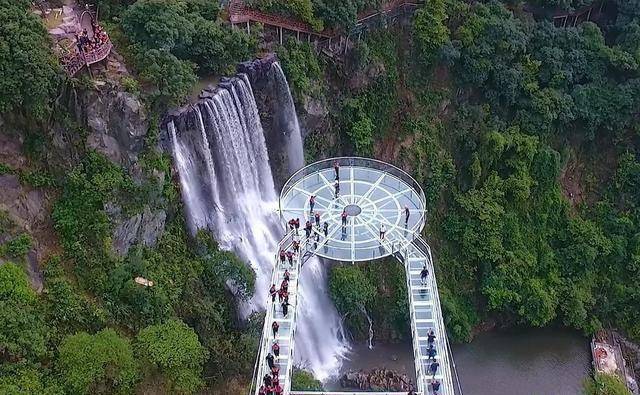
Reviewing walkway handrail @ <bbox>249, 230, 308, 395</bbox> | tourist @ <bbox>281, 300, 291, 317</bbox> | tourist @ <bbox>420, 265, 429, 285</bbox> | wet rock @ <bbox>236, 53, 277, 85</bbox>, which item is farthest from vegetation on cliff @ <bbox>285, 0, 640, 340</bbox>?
tourist @ <bbox>281, 300, 291, 317</bbox>

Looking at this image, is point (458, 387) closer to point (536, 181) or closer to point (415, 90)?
point (536, 181)

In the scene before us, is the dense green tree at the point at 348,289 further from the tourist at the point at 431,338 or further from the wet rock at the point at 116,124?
the wet rock at the point at 116,124

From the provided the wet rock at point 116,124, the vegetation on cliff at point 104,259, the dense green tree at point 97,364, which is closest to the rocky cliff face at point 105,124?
the wet rock at point 116,124

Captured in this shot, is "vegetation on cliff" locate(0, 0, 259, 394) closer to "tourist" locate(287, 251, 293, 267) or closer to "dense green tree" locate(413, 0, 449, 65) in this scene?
"tourist" locate(287, 251, 293, 267)

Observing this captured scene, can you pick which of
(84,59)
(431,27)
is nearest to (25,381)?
(84,59)

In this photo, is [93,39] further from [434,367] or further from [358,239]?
[434,367]
